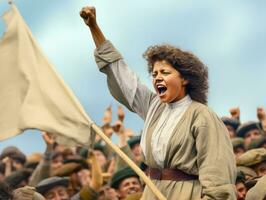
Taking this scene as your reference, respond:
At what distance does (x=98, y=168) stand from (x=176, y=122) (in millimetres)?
3807

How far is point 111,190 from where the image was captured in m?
8.73

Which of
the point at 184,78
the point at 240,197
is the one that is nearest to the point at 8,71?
the point at 184,78

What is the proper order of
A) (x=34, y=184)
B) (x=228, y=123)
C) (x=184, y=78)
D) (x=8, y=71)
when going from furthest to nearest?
(x=228, y=123) < (x=34, y=184) < (x=8, y=71) < (x=184, y=78)

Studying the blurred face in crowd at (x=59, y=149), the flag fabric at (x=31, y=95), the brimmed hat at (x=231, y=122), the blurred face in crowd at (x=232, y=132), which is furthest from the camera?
the brimmed hat at (x=231, y=122)

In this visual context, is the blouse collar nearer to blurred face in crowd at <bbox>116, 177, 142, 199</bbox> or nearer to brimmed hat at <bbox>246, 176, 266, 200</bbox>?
brimmed hat at <bbox>246, 176, 266, 200</bbox>

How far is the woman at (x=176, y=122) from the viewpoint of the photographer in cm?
483

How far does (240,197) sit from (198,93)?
2963mm

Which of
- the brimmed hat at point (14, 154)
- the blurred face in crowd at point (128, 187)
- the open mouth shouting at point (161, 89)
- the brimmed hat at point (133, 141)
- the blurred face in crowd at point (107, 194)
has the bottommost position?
the blurred face in crowd at point (128, 187)

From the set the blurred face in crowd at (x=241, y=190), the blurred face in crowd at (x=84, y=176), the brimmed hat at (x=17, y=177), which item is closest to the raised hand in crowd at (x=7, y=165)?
the brimmed hat at (x=17, y=177)

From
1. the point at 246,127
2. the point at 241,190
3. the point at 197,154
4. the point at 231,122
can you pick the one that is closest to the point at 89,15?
the point at 197,154

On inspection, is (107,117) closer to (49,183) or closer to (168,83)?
(49,183)

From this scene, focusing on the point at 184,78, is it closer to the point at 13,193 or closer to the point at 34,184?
the point at 13,193

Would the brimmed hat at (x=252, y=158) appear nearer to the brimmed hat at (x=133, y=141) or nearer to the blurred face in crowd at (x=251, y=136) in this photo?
the blurred face in crowd at (x=251, y=136)

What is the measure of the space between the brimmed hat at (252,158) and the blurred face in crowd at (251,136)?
844mm
